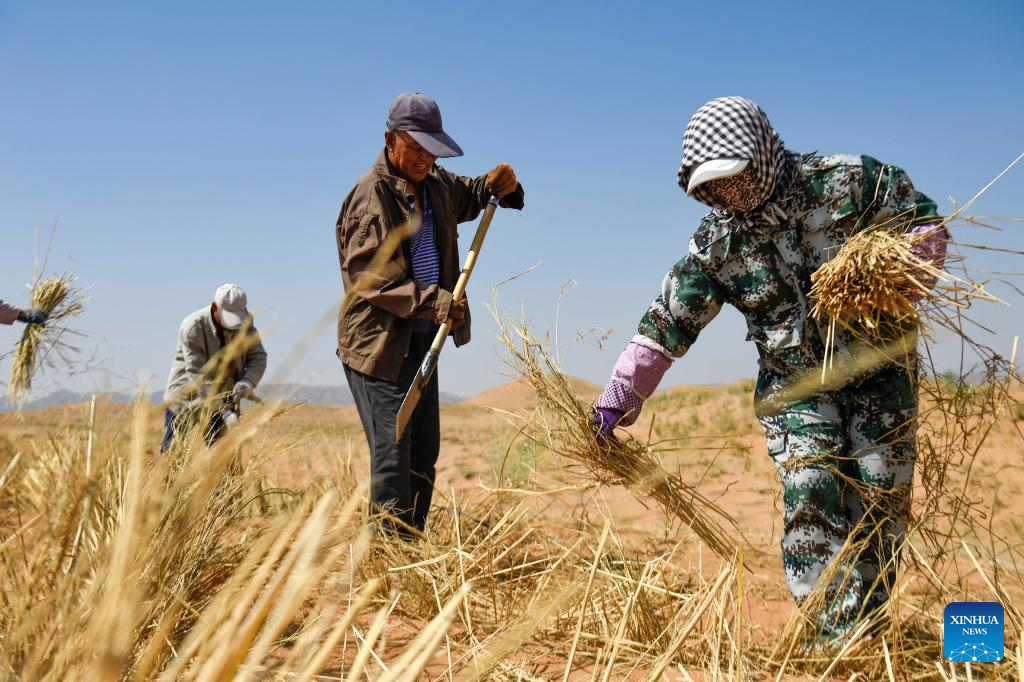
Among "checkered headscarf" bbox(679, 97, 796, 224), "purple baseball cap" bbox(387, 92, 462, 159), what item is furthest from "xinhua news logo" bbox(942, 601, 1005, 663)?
"purple baseball cap" bbox(387, 92, 462, 159)

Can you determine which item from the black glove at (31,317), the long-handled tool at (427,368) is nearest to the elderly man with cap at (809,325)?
the long-handled tool at (427,368)

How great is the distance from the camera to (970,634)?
181 cm

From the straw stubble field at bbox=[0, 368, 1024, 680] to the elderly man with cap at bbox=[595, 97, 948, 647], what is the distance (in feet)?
0.44

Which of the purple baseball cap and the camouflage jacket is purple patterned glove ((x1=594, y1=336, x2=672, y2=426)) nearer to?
the camouflage jacket

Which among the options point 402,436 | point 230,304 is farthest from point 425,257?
point 230,304

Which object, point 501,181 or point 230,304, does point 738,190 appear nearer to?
point 501,181

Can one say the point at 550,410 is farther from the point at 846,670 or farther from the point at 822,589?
the point at 846,670

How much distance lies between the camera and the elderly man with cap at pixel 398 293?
2742 mm

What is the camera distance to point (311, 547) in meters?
0.67

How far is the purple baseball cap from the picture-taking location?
2.78 m

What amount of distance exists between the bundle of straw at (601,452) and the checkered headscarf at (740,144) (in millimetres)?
739

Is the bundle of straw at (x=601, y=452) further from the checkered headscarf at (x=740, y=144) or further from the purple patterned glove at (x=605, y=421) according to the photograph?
the checkered headscarf at (x=740, y=144)

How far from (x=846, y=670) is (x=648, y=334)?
1068 millimetres

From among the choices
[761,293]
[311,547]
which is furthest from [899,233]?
[311,547]
